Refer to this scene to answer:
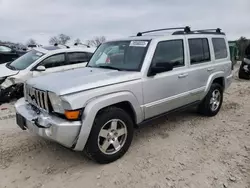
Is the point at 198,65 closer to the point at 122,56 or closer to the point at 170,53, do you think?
the point at 170,53

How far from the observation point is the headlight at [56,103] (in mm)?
3234

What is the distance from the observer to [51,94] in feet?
10.9

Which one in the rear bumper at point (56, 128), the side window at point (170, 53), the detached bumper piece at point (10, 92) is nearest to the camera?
the rear bumper at point (56, 128)

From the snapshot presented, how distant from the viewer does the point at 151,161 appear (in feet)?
12.1

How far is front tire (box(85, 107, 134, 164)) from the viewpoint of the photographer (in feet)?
11.2

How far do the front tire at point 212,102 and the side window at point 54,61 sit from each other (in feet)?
13.4

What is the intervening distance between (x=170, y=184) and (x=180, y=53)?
2422 mm

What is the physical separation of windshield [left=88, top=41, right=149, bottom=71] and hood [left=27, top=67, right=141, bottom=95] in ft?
0.72

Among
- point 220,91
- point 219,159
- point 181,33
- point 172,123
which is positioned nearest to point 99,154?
point 219,159

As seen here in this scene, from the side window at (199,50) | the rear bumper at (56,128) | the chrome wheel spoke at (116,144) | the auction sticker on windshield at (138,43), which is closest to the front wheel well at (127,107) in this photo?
the chrome wheel spoke at (116,144)

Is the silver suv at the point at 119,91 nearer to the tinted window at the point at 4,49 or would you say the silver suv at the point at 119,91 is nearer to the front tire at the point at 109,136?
the front tire at the point at 109,136

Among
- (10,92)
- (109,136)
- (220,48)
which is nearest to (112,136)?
(109,136)

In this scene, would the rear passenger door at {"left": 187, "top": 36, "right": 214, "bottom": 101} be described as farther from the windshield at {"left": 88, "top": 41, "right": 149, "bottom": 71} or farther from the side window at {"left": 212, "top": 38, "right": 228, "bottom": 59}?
the windshield at {"left": 88, "top": 41, "right": 149, "bottom": 71}

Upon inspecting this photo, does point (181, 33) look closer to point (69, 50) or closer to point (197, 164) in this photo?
point (197, 164)
